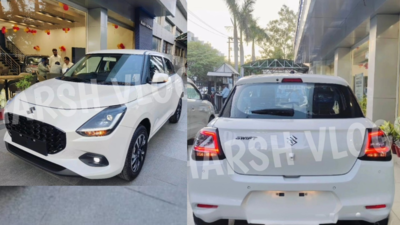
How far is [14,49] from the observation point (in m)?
3.77

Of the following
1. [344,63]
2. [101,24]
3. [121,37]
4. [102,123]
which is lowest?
[102,123]

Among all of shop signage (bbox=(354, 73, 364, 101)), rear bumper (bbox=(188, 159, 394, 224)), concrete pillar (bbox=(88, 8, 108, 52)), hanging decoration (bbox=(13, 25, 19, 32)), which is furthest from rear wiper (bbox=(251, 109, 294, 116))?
hanging decoration (bbox=(13, 25, 19, 32))

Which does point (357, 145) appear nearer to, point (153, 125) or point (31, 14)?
point (153, 125)

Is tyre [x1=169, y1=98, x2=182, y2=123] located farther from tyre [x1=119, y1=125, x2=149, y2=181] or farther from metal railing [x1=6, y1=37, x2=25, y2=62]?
metal railing [x1=6, y1=37, x2=25, y2=62]

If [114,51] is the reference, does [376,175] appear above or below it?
below

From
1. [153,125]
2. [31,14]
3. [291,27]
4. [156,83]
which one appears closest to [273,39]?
[291,27]

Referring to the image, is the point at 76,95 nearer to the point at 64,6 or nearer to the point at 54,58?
the point at 54,58

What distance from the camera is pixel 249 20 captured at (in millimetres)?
3266

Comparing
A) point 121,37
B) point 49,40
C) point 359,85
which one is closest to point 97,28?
point 121,37

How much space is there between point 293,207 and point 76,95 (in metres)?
2.06

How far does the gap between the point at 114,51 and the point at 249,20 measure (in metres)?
1.48

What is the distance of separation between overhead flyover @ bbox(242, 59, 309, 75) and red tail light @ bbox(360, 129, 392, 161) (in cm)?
126

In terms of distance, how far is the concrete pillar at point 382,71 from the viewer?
4.98 metres

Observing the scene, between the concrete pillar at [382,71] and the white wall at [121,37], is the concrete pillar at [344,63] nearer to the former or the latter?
the concrete pillar at [382,71]
